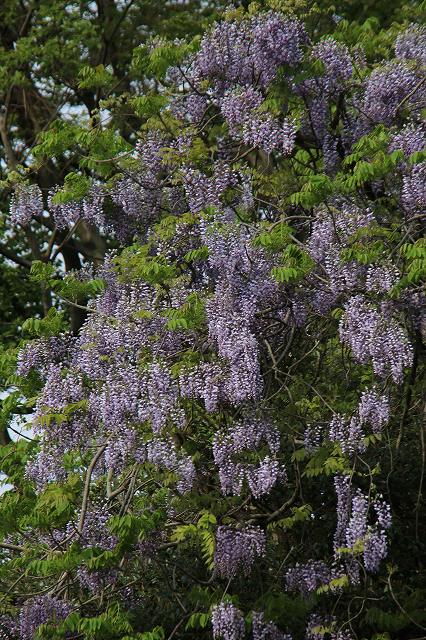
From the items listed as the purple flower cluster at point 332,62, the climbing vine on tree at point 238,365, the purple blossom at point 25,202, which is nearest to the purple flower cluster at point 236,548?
the climbing vine on tree at point 238,365

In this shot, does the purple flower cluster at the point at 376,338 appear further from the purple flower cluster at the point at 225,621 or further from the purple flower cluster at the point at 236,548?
the purple flower cluster at the point at 225,621

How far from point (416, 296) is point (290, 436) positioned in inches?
62.0

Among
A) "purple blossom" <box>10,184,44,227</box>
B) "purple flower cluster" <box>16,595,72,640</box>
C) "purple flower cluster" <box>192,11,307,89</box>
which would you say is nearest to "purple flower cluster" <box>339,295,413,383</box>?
"purple flower cluster" <box>192,11,307,89</box>

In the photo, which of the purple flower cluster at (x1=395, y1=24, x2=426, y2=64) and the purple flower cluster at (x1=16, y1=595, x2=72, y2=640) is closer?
the purple flower cluster at (x1=16, y1=595, x2=72, y2=640)

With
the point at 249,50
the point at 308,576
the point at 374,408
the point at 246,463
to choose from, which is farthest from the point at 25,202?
the point at 308,576

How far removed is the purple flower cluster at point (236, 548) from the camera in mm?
8234

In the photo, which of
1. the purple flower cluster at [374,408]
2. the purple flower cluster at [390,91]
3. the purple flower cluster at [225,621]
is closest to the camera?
the purple flower cluster at [374,408]

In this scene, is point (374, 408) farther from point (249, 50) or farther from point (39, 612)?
point (249, 50)

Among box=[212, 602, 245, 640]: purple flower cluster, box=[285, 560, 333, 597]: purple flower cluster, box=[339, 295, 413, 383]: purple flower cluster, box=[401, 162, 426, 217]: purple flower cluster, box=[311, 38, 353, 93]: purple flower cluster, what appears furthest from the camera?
box=[311, 38, 353, 93]: purple flower cluster

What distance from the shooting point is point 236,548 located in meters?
8.24

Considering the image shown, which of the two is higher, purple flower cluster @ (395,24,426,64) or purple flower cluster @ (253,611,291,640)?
purple flower cluster @ (395,24,426,64)

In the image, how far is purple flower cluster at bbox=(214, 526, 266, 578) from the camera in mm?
8234

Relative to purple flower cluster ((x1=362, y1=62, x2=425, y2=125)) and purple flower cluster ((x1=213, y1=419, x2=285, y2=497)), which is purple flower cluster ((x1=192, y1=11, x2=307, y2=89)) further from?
purple flower cluster ((x1=213, y1=419, x2=285, y2=497))

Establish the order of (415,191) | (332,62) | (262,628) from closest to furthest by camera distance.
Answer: (415,191) < (262,628) < (332,62)
